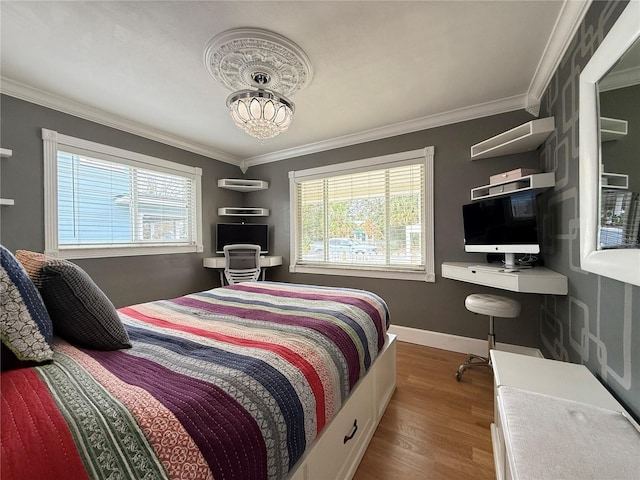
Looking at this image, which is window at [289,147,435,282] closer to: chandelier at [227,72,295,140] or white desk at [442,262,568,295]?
white desk at [442,262,568,295]

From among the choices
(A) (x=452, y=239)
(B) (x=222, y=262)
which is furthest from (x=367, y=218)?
(B) (x=222, y=262)

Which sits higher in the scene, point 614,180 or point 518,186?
point 518,186

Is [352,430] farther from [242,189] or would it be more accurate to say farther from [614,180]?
[242,189]

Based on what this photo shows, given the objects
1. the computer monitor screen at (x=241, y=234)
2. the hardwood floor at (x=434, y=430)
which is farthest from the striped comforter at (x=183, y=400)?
the computer monitor screen at (x=241, y=234)

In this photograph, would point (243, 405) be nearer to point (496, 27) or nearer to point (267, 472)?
point (267, 472)

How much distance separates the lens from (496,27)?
166cm

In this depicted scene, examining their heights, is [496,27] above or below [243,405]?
above

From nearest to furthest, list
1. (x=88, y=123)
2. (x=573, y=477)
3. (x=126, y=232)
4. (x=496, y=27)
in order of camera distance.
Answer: (x=573, y=477) → (x=496, y=27) → (x=88, y=123) → (x=126, y=232)

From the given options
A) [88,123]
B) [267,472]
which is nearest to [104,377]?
[267,472]

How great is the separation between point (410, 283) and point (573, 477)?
2.46 metres

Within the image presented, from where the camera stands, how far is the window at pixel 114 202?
2498 mm

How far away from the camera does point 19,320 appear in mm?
749

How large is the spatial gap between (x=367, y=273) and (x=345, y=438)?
222 cm

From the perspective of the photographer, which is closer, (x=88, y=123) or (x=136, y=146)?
(x=88, y=123)
